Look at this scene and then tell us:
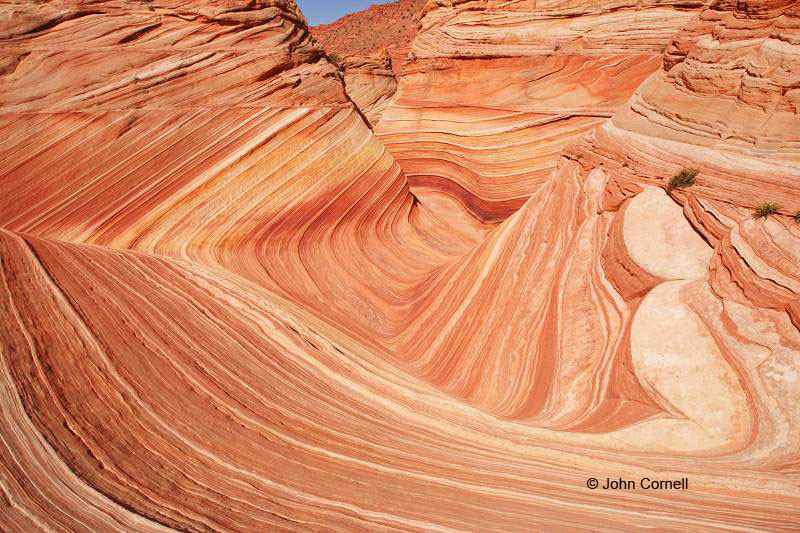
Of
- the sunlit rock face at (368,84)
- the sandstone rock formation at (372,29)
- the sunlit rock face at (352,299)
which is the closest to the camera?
the sunlit rock face at (352,299)

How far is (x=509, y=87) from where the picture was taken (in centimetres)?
1296

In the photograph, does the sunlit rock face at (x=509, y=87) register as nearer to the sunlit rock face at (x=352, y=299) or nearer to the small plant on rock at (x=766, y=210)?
the sunlit rock face at (x=352, y=299)

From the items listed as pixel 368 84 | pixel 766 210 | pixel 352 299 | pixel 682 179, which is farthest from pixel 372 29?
pixel 766 210

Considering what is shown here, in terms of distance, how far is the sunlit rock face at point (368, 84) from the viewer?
61.2 feet

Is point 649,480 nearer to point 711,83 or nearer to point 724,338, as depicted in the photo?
point 724,338

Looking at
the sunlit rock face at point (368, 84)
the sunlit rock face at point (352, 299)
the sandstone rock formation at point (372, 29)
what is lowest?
the sunlit rock face at point (352, 299)

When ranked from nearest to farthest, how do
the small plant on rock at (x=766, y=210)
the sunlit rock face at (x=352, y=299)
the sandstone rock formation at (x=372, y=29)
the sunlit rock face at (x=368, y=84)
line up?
1. the sunlit rock face at (x=352, y=299)
2. the small plant on rock at (x=766, y=210)
3. the sunlit rock face at (x=368, y=84)
4. the sandstone rock formation at (x=372, y=29)

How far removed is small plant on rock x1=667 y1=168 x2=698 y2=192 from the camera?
576cm

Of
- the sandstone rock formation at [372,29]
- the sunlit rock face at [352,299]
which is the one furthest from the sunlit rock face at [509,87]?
the sandstone rock formation at [372,29]

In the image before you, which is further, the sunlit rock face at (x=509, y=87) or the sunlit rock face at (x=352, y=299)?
the sunlit rock face at (x=509, y=87)

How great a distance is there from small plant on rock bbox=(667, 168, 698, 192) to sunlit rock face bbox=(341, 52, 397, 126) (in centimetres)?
1404

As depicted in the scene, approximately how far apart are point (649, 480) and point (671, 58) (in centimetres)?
699

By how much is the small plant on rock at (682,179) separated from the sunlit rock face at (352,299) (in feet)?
0.40

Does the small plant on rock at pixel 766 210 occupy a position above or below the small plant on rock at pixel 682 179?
below
